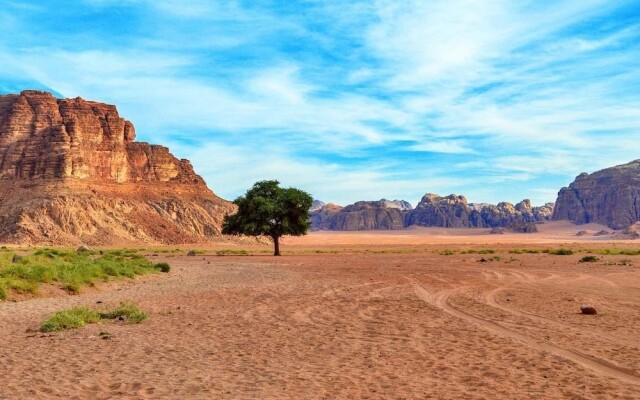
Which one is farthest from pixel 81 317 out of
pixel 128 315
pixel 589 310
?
pixel 589 310

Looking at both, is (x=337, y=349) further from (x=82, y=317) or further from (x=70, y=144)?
(x=70, y=144)

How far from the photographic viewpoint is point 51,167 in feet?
338

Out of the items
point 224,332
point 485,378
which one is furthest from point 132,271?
point 485,378

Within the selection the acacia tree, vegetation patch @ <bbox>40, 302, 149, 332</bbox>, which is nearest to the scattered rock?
vegetation patch @ <bbox>40, 302, 149, 332</bbox>

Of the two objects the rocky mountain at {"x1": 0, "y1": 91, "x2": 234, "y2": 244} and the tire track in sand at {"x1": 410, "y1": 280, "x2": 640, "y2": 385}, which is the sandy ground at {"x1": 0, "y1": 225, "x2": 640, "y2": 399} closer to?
the tire track in sand at {"x1": 410, "y1": 280, "x2": 640, "y2": 385}

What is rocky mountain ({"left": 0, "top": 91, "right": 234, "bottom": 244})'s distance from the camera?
91812 mm

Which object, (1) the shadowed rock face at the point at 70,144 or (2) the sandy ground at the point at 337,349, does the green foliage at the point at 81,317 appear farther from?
(1) the shadowed rock face at the point at 70,144

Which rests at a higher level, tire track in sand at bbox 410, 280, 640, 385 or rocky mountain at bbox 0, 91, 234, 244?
rocky mountain at bbox 0, 91, 234, 244

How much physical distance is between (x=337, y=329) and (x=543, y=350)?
4800 mm

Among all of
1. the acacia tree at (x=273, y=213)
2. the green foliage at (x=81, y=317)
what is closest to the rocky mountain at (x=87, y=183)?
the acacia tree at (x=273, y=213)

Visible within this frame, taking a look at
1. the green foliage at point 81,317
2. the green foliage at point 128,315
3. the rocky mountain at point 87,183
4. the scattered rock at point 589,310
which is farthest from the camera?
the rocky mountain at point 87,183

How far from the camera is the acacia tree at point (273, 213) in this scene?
198ft

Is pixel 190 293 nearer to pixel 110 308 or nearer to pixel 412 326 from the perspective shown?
pixel 110 308

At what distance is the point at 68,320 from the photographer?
13.6 m
